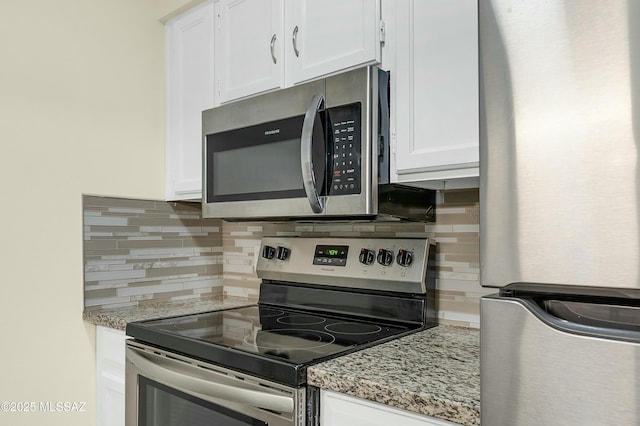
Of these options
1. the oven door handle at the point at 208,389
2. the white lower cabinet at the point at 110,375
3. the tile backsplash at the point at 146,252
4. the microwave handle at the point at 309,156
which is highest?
the microwave handle at the point at 309,156

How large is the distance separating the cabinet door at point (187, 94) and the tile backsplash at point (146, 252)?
5.6 inches

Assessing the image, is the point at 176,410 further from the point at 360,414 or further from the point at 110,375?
the point at 360,414

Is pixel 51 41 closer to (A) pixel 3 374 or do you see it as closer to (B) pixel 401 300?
(A) pixel 3 374

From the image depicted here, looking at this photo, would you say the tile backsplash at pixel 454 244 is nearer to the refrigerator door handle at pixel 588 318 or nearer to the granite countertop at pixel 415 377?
the granite countertop at pixel 415 377

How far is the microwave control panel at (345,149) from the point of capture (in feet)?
4.46

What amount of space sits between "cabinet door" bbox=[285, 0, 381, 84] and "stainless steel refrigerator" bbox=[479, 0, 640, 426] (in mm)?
759

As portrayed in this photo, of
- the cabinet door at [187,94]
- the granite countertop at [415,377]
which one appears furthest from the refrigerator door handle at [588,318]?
the cabinet door at [187,94]

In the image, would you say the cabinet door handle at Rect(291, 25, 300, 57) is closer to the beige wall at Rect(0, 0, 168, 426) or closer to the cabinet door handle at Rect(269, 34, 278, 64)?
the cabinet door handle at Rect(269, 34, 278, 64)

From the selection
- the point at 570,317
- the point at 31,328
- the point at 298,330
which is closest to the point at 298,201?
the point at 298,330

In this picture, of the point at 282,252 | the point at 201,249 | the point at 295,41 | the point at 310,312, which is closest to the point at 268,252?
the point at 282,252

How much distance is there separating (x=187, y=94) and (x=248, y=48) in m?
0.43

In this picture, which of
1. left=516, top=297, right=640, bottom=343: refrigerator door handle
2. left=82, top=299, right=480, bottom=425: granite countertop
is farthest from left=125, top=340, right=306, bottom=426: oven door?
left=516, top=297, right=640, bottom=343: refrigerator door handle

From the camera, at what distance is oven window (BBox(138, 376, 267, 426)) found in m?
1.22

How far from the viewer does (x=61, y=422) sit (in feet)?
5.80
